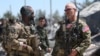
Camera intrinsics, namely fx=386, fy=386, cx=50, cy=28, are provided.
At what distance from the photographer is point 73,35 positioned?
5.90m

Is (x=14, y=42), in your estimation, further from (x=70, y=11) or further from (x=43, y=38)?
(x=43, y=38)

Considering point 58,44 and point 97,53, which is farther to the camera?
point 58,44

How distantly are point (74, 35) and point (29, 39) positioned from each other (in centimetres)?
87

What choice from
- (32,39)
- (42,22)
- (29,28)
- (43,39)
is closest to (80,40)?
(32,39)

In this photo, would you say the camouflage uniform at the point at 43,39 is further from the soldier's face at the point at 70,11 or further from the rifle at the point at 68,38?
the soldier's face at the point at 70,11

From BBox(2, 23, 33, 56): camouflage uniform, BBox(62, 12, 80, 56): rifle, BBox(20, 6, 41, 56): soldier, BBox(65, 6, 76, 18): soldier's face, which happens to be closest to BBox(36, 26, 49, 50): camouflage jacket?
BBox(20, 6, 41, 56): soldier

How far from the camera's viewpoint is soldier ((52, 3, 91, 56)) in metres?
5.81

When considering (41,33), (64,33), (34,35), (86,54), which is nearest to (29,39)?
(34,35)

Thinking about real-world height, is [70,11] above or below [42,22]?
above

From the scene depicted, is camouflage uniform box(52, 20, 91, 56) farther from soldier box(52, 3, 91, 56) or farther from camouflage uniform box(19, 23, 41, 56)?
camouflage uniform box(19, 23, 41, 56)

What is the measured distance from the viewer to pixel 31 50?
6.36 m

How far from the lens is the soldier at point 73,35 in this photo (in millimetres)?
5812

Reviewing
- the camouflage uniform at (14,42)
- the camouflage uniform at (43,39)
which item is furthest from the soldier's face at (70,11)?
the camouflage uniform at (43,39)

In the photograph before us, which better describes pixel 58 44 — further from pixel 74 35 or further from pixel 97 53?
pixel 97 53
